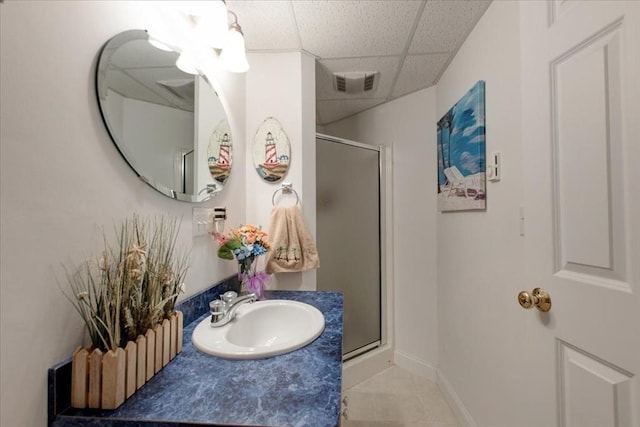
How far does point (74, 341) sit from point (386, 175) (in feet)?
6.60

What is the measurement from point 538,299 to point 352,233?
4.47 feet

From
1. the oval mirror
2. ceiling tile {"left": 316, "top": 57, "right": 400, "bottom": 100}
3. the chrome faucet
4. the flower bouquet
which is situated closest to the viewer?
the oval mirror

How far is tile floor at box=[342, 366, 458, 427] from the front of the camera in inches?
57.0

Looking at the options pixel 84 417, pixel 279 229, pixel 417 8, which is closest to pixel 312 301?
pixel 279 229

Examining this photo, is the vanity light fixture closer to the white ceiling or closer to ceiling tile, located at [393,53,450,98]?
the white ceiling

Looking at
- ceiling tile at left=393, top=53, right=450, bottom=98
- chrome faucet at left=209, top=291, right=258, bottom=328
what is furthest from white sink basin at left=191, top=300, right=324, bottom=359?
ceiling tile at left=393, top=53, right=450, bottom=98

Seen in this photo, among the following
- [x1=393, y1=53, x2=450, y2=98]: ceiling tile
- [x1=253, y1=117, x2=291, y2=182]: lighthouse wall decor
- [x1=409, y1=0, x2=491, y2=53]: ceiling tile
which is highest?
[x1=393, y1=53, x2=450, y2=98]: ceiling tile

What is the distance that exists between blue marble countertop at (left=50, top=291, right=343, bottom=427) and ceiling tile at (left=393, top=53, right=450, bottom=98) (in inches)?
66.2

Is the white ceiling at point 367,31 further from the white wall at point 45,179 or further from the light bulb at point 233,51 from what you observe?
the white wall at point 45,179

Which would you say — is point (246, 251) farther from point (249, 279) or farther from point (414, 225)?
point (414, 225)

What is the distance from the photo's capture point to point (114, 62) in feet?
2.13

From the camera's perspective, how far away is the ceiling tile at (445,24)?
3.72ft

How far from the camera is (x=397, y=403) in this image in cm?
160

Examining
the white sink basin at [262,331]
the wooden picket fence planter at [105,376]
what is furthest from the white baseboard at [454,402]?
the wooden picket fence planter at [105,376]
